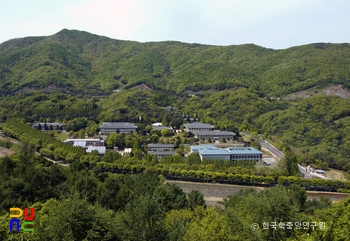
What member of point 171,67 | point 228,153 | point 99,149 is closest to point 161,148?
point 99,149

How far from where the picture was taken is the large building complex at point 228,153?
34.8 m

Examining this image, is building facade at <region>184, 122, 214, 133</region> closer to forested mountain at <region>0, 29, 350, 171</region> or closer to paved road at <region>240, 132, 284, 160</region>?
forested mountain at <region>0, 29, 350, 171</region>

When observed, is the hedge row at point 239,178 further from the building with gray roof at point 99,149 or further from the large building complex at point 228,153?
the building with gray roof at point 99,149

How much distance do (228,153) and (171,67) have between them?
78888 mm

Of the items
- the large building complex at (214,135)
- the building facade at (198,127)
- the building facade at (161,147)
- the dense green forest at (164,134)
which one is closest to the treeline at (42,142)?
the dense green forest at (164,134)

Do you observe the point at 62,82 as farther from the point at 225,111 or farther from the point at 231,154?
the point at 231,154

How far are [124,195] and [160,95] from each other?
48.7 m

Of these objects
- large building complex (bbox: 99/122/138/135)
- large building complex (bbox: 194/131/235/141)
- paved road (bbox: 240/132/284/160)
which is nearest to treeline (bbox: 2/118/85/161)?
large building complex (bbox: 99/122/138/135)

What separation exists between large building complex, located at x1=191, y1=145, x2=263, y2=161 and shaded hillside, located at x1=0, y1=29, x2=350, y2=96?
4030 cm

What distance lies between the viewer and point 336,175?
112 ft

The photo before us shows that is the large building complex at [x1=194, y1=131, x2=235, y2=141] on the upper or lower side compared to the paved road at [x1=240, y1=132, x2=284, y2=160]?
upper

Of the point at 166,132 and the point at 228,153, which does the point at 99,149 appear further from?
the point at 228,153

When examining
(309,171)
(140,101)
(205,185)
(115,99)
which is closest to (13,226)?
(205,185)

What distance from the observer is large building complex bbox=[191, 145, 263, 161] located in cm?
3484
